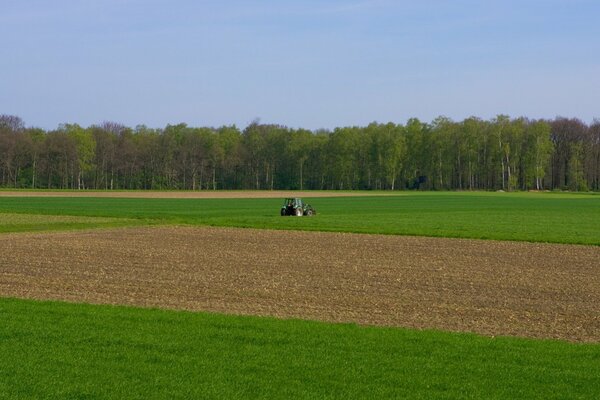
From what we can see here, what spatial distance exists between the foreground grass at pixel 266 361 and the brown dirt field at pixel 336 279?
2060mm

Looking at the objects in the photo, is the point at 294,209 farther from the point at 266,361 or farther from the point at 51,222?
the point at 266,361

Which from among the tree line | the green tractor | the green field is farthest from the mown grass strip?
the tree line

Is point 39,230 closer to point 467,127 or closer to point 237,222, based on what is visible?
point 237,222

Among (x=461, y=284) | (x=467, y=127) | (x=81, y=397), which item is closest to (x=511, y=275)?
(x=461, y=284)

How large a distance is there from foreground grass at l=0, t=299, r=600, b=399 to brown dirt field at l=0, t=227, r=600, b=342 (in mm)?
2060

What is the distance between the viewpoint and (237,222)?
54.5 m

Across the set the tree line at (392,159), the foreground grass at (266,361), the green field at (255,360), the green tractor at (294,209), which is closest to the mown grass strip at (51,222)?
the green tractor at (294,209)

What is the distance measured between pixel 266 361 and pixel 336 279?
1205 cm

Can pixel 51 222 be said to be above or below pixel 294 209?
below

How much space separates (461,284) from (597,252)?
14.3 m

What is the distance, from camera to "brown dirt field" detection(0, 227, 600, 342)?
17359 mm

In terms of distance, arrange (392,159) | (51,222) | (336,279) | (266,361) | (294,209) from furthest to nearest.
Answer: (392,159), (294,209), (51,222), (336,279), (266,361)

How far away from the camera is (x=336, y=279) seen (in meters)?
23.9

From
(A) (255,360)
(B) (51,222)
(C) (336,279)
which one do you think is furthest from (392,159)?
(A) (255,360)
